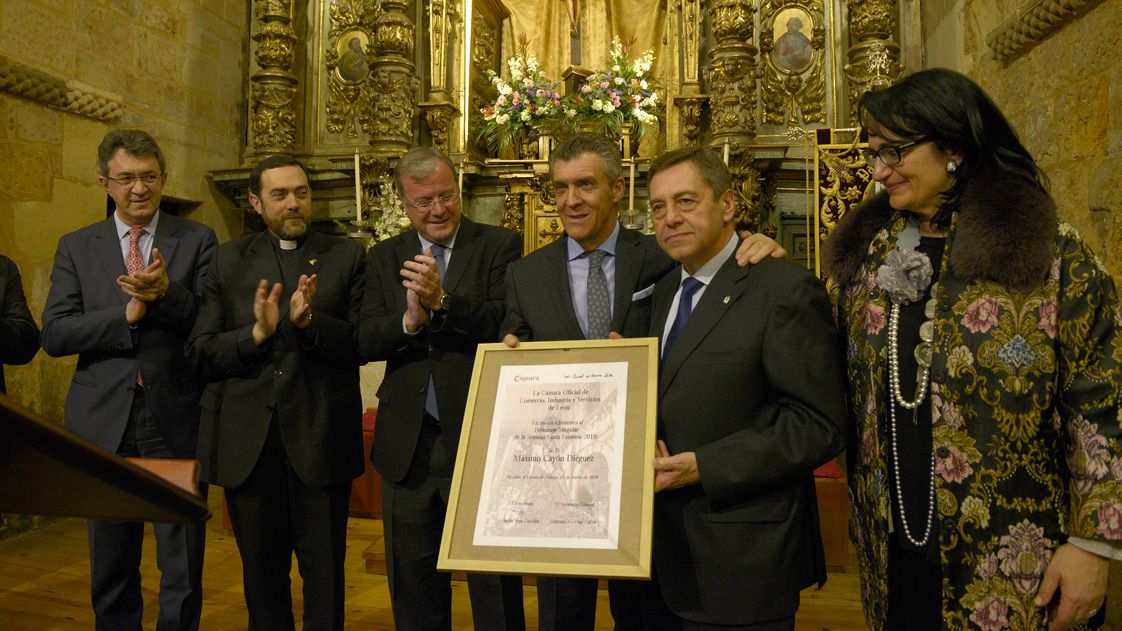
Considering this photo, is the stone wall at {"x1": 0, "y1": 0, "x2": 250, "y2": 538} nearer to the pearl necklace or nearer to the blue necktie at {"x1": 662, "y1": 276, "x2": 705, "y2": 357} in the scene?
the blue necktie at {"x1": 662, "y1": 276, "x2": 705, "y2": 357}

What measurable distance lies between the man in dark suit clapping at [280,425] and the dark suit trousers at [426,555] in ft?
0.87

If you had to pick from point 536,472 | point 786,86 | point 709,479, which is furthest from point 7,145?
point 786,86

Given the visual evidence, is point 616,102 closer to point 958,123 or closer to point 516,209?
point 516,209

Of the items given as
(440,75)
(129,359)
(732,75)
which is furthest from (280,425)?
(732,75)

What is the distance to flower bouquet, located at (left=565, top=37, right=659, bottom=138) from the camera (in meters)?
6.00

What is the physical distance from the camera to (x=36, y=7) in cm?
515

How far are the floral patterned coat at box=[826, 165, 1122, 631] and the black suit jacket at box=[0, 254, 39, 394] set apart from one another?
119 inches

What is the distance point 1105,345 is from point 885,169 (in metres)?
0.56

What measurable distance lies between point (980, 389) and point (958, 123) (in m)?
0.57

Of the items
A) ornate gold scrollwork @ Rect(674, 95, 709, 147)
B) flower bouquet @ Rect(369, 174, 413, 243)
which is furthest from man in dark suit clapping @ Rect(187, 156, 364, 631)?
ornate gold scrollwork @ Rect(674, 95, 709, 147)

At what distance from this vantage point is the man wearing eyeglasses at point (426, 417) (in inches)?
104

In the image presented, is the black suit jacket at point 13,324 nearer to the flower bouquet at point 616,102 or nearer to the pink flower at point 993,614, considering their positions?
the pink flower at point 993,614

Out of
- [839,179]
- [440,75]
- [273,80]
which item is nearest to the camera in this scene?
[839,179]

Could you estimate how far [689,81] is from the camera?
264 inches
